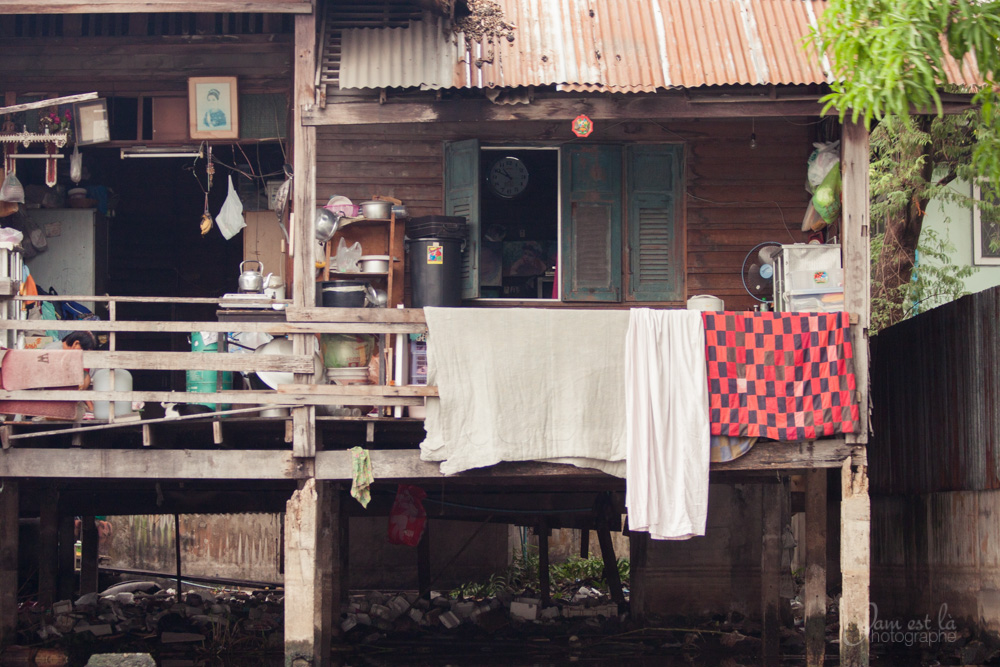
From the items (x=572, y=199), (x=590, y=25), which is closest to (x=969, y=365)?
(x=572, y=199)

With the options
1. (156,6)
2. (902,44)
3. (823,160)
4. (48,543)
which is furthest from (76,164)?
(902,44)

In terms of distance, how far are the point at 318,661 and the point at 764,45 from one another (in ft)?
21.2

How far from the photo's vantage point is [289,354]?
8.79 m

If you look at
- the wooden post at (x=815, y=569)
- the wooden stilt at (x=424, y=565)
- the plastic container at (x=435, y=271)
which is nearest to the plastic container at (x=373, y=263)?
the plastic container at (x=435, y=271)

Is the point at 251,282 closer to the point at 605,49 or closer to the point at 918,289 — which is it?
the point at 605,49

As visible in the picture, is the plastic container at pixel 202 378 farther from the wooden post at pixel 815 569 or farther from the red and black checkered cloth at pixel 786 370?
the wooden post at pixel 815 569

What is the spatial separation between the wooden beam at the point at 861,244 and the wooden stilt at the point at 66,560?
935 cm

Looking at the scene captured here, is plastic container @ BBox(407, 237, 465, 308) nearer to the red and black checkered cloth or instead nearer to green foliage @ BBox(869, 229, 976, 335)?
the red and black checkered cloth

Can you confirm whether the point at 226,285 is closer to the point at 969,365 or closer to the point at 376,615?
the point at 376,615

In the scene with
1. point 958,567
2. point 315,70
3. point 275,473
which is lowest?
point 958,567

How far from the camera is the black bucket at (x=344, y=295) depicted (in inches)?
366

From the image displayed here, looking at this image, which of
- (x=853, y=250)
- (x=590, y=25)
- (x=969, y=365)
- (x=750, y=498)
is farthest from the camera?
(x=750, y=498)

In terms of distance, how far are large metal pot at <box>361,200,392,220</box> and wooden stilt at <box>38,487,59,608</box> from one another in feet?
17.9

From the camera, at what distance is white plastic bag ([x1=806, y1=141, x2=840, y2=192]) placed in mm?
9836
